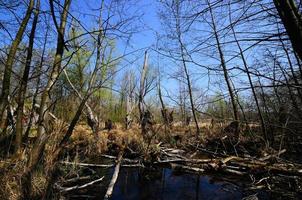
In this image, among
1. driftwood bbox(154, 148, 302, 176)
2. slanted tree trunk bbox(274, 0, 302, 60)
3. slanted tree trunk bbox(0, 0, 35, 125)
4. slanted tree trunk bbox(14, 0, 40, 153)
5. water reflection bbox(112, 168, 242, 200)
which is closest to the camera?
slanted tree trunk bbox(274, 0, 302, 60)

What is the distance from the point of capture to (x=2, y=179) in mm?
4918

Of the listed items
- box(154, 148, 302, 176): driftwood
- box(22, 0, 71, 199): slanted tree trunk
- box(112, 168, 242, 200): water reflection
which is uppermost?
box(22, 0, 71, 199): slanted tree trunk

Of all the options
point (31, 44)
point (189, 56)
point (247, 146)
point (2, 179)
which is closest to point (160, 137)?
point (247, 146)

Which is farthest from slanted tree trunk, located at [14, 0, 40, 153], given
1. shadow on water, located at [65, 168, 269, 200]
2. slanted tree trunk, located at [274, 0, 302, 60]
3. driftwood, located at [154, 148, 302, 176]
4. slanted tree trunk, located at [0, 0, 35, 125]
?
slanted tree trunk, located at [274, 0, 302, 60]

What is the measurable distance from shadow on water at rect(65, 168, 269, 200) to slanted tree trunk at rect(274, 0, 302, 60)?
517 centimetres

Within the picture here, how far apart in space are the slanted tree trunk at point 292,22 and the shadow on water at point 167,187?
517 centimetres

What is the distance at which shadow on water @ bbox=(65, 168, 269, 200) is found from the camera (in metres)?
7.03

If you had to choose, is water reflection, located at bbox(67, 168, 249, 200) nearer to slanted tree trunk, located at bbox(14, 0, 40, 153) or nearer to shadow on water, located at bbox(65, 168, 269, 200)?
shadow on water, located at bbox(65, 168, 269, 200)

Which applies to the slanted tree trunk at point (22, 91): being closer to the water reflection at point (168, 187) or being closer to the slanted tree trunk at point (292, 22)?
the water reflection at point (168, 187)

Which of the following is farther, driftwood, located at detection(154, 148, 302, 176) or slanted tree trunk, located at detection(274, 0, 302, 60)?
driftwood, located at detection(154, 148, 302, 176)

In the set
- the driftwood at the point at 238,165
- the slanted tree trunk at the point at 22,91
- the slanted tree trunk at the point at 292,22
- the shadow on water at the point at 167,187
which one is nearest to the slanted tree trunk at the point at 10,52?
the slanted tree trunk at the point at 22,91

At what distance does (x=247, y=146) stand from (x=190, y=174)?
235 inches

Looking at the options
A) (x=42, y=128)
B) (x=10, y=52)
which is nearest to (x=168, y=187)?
(x=42, y=128)

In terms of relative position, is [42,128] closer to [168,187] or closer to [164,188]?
[164,188]
